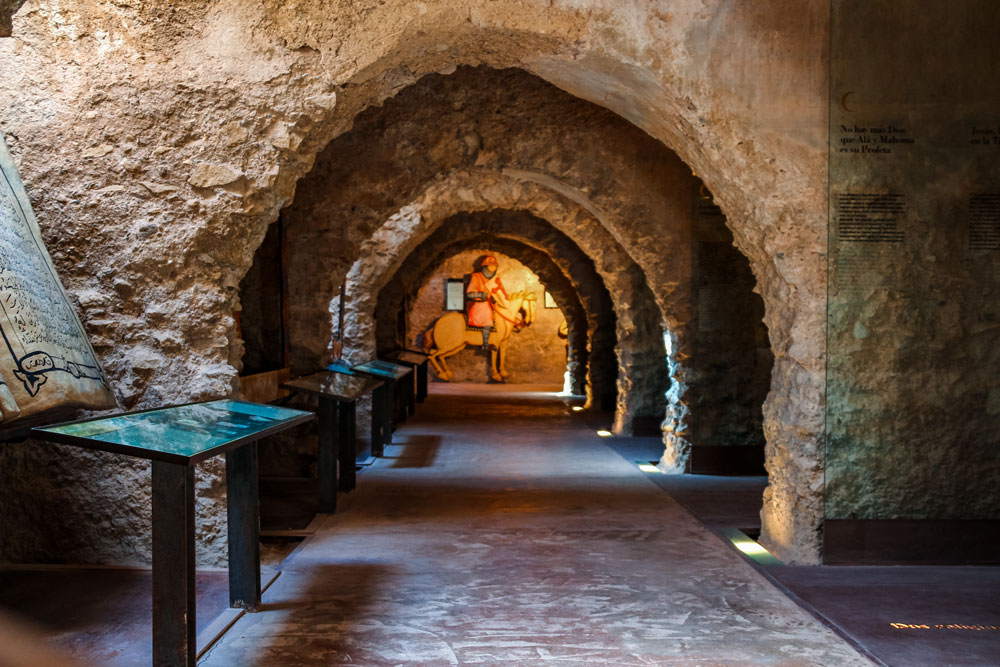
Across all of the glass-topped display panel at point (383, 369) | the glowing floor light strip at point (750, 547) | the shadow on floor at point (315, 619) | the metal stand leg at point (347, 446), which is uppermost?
the glass-topped display panel at point (383, 369)

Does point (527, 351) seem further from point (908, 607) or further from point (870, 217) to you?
point (908, 607)

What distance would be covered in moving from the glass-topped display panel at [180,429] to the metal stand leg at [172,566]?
0.10 m

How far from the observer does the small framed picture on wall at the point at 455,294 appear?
19175 millimetres

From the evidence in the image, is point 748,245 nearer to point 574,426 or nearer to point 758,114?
point 758,114

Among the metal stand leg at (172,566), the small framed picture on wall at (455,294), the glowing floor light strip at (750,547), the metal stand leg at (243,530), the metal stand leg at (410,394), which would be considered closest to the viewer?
the metal stand leg at (172,566)

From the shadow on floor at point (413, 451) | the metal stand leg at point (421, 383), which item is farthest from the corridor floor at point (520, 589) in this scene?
the metal stand leg at point (421, 383)

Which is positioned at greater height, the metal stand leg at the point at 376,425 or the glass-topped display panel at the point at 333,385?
the glass-topped display panel at the point at 333,385

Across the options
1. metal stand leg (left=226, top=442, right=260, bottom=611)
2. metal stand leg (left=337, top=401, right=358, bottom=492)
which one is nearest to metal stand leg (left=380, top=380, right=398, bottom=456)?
metal stand leg (left=337, top=401, right=358, bottom=492)

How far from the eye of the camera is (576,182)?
21.2 ft

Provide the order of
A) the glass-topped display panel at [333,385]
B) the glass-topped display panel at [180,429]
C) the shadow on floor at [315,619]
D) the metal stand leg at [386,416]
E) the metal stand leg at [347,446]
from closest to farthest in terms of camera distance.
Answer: the glass-topped display panel at [180,429] < the shadow on floor at [315,619] < the glass-topped display panel at [333,385] < the metal stand leg at [347,446] < the metal stand leg at [386,416]

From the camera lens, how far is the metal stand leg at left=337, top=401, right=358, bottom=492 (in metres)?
5.50

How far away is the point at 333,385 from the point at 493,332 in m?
14.0

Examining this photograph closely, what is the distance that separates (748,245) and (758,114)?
0.72 metres

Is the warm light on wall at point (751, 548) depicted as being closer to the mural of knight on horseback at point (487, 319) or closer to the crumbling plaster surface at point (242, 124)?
the crumbling plaster surface at point (242, 124)
